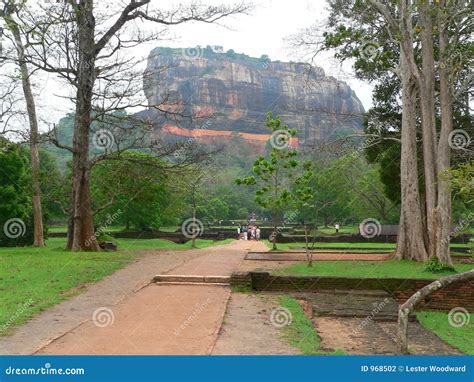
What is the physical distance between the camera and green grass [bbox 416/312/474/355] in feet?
23.4

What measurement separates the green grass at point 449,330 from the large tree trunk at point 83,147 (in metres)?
10.8

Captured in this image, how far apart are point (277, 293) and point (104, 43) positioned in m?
10.7

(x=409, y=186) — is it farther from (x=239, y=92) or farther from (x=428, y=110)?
(x=239, y=92)

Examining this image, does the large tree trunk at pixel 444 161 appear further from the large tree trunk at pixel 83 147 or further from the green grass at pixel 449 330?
the large tree trunk at pixel 83 147

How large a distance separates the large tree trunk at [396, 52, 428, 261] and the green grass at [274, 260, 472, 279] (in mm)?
573

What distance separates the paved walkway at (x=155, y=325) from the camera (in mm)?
5348

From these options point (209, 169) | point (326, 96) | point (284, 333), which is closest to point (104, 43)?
point (209, 169)

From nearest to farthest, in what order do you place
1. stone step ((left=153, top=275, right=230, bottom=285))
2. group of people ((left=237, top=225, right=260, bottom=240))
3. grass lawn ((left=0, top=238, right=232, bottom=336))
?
grass lawn ((left=0, top=238, right=232, bottom=336)) → stone step ((left=153, top=275, right=230, bottom=285)) → group of people ((left=237, top=225, right=260, bottom=240))

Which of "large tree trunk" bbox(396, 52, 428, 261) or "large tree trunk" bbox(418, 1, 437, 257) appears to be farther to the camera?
"large tree trunk" bbox(396, 52, 428, 261)

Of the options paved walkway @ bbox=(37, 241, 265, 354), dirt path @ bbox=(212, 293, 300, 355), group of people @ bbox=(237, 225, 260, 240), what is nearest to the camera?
paved walkway @ bbox=(37, 241, 265, 354)

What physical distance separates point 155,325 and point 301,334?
185 centimetres

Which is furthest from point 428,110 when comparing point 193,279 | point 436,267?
→ point 193,279

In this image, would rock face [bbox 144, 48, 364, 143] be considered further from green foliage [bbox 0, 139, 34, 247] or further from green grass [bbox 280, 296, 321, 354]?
green grass [bbox 280, 296, 321, 354]

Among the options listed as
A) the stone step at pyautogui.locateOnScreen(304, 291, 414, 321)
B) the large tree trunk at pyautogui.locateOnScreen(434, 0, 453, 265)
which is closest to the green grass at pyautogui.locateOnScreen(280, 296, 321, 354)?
the stone step at pyautogui.locateOnScreen(304, 291, 414, 321)
